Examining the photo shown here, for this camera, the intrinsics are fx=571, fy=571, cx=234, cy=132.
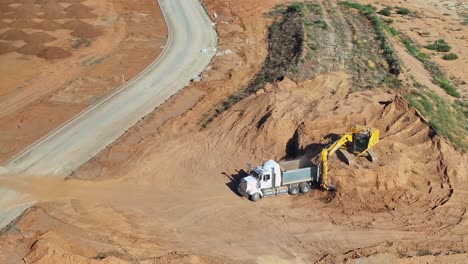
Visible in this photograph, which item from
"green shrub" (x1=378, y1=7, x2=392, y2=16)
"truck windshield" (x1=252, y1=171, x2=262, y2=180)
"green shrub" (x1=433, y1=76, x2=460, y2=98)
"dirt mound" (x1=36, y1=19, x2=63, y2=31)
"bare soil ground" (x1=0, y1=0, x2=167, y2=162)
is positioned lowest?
"green shrub" (x1=378, y1=7, x2=392, y2=16)

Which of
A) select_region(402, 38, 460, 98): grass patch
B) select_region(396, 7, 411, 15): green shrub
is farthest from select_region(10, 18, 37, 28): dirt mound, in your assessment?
select_region(396, 7, 411, 15): green shrub

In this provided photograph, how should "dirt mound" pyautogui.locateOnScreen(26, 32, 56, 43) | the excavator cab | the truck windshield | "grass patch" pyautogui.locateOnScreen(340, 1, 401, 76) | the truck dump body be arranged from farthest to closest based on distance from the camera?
Result: 1. "dirt mound" pyautogui.locateOnScreen(26, 32, 56, 43)
2. "grass patch" pyautogui.locateOnScreen(340, 1, 401, 76)
3. the excavator cab
4. the truck dump body
5. the truck windshield

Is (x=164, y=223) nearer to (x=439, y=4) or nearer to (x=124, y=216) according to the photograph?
(x=124, y=216)

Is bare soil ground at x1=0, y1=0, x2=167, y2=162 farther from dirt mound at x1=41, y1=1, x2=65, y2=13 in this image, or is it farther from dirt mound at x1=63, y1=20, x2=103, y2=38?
dirt mound at x1=41, y1=1, x2=65, y2=13

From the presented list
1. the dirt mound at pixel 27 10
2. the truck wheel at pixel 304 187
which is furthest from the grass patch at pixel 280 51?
the dirt mound at pixel 27 10

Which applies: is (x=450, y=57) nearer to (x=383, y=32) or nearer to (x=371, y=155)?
(x=383, y=32)

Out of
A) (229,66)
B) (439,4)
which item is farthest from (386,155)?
(439,4)
